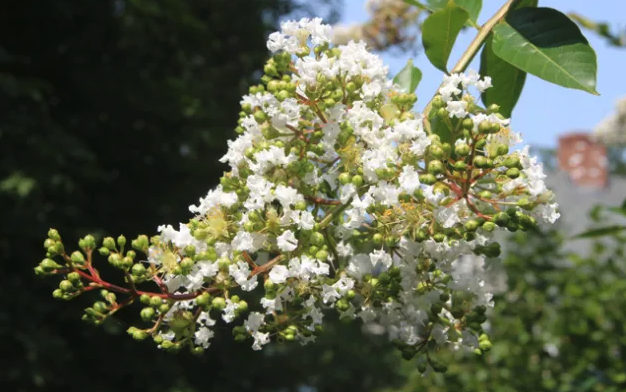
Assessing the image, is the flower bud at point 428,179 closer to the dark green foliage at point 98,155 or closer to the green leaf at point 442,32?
the green leaf at point 442,32

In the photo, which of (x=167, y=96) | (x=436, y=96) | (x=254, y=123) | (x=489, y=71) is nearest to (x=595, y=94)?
(x=436, y=96)

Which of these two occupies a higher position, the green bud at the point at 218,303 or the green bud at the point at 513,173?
the green bud at the point at 513,173

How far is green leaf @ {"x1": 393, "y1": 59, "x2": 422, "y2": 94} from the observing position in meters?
1.07

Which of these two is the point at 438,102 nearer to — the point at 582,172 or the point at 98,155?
the point at 98,155

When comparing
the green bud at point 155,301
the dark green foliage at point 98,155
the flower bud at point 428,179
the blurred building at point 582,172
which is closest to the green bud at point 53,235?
the green bud at point 155,301

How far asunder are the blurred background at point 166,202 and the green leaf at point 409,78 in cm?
51

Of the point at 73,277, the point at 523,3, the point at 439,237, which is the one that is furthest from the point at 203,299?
the point at 523,3

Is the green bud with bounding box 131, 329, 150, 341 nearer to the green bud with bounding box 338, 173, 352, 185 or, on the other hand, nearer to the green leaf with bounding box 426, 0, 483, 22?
the green bud with bounding box 338, 173, 352, 185

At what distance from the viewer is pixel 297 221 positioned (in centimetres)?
88

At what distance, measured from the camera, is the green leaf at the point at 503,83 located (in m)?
1.13

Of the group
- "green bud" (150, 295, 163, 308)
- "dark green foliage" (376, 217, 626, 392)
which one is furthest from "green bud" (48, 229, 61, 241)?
"dark green foliage" (376, 217, 626, 392)

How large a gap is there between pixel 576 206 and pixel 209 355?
1381cm

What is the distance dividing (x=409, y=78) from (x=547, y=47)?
0.65 feet

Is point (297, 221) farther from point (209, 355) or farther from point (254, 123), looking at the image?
point (209, 355)
